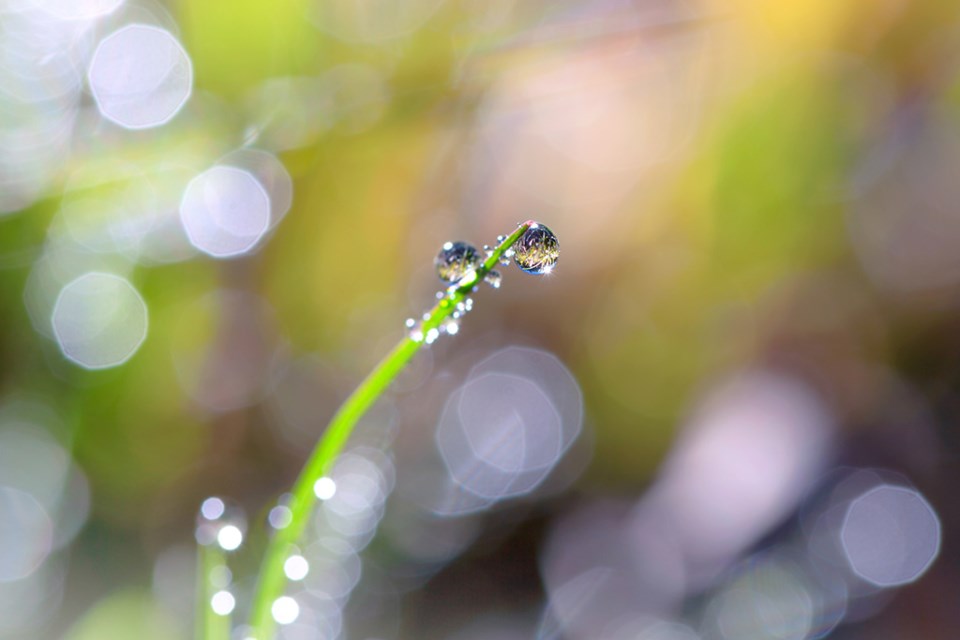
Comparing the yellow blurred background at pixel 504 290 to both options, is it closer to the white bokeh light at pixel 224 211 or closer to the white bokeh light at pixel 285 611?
the white bokeh light at pixel 224 211

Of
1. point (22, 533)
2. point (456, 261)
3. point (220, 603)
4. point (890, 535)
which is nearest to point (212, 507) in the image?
point (22, 533)

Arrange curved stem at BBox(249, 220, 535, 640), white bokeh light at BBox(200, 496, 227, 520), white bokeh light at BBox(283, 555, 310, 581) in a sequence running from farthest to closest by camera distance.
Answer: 1. white bokeh light at BBox(200, 496, 227, 520)
2. white bokeh light at BBox(283, 555, 310, 581)
3. curved stem at BBox(249, 220, 535, 640)

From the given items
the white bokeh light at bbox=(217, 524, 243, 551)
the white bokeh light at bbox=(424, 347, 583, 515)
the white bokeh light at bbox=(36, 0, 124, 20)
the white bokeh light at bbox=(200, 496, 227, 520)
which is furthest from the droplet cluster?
the white bokeh light at bbox=(36, 0, 124, 20)

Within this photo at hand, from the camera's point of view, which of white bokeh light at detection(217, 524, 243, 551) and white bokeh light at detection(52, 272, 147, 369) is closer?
white bokeh light at detection(217, 524, 243, 551)

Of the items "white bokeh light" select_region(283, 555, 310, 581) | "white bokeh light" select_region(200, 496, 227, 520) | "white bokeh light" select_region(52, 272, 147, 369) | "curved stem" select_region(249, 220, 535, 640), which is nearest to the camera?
"curved stem" select_region(249, 220, 535, 640)

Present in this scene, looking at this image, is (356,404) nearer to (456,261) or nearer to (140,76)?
(456,261)

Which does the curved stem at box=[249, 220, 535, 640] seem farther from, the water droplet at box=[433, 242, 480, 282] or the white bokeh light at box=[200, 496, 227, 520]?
the white bokeh light at box=[200, 496, 227, 520]

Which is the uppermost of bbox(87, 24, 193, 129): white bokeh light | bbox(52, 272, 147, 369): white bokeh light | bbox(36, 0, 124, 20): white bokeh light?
A: bbox(36, 0, 124, 20): white bokeh light
